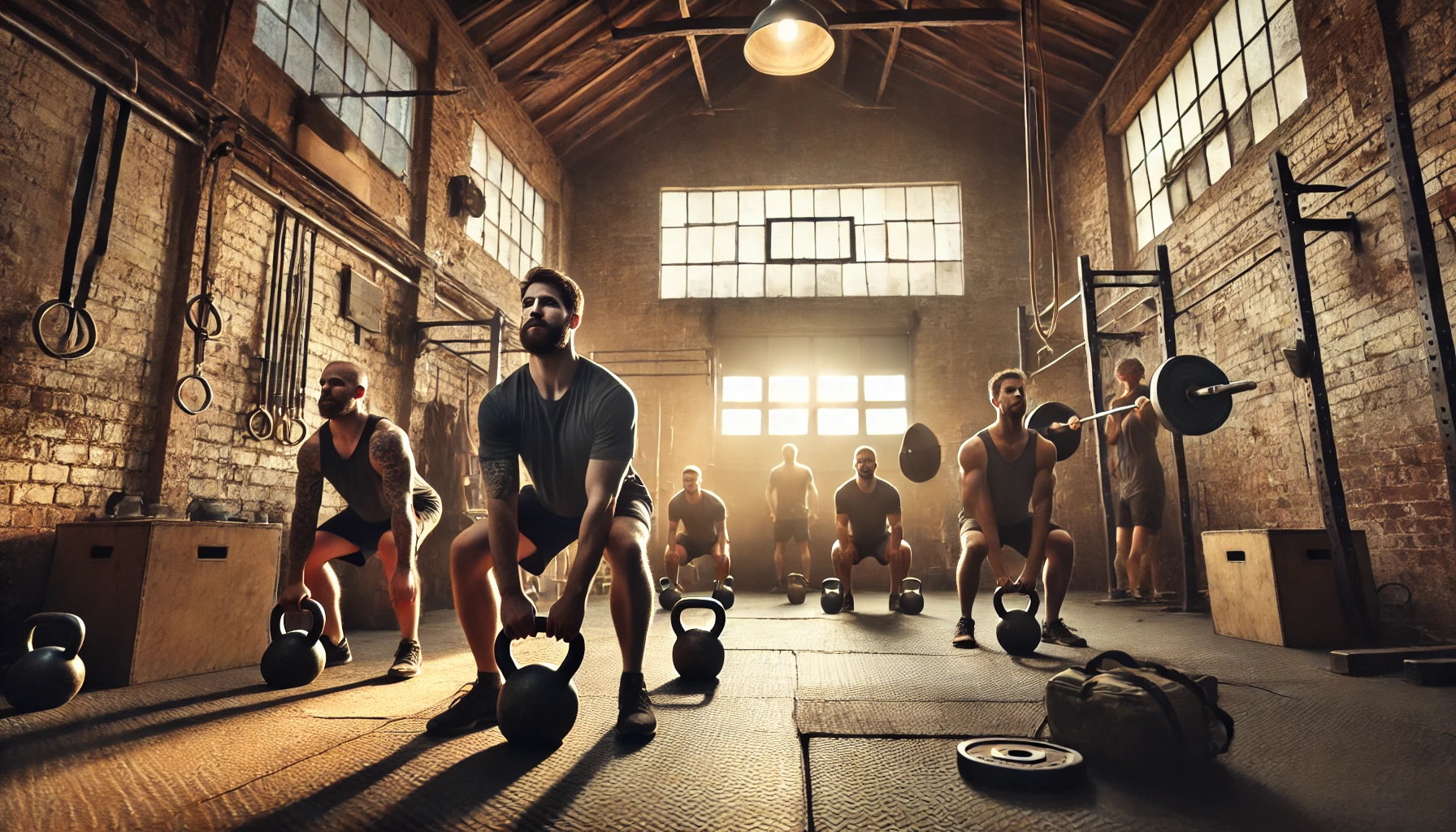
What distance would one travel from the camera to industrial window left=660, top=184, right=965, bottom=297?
1026 cm

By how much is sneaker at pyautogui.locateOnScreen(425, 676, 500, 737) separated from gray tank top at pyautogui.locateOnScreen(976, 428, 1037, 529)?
2.62 metres

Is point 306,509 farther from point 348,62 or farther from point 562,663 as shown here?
point 348,62

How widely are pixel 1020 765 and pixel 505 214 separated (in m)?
8.81

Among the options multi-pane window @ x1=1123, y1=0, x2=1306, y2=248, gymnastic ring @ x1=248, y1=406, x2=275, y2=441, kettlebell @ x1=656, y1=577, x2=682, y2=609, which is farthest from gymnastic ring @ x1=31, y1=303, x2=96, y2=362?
multi-pane window @ x1=1123, y1=0, x2=1306, y2=248

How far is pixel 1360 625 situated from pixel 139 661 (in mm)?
5463

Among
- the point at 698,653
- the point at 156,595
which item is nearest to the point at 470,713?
the point at 698,653

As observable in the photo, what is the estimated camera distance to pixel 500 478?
211cm

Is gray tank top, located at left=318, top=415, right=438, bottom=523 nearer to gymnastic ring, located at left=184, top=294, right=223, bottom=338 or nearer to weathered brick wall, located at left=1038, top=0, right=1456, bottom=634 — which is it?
gymnastic ring, located at left=184, top=294, right=223, bottom=338

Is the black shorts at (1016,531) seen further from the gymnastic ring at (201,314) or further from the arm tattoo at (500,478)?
the gymnastic ring at (201,314)

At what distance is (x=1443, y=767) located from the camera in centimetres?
170

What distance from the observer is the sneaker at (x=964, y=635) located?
3.69 meters

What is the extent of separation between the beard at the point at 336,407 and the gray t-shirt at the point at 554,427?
1.30m

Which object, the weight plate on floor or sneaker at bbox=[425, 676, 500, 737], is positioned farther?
sneaker at bbox=[425, 676, 500, 737]

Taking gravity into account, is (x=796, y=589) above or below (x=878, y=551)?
below
